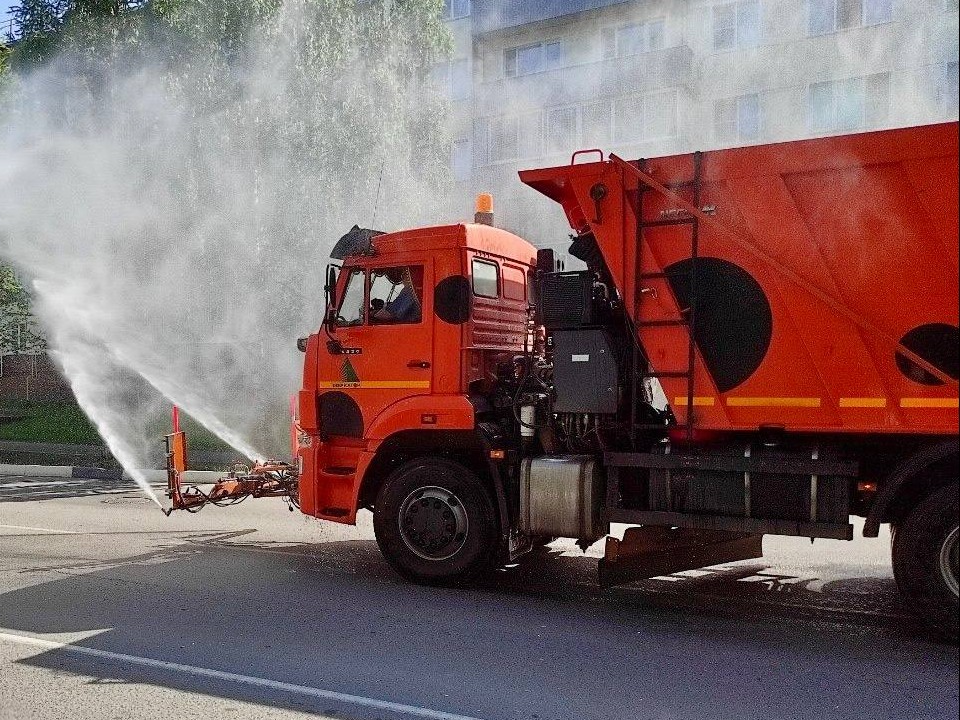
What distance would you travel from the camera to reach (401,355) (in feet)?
21.7

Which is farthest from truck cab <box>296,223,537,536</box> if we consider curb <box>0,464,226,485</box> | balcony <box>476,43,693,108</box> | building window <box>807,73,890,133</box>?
curb <box>0,464,226,485</box>

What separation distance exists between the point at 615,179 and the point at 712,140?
3.00m

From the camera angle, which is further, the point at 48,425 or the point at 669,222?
the point at 48,425

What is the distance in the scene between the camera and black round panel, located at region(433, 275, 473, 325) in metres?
6.46

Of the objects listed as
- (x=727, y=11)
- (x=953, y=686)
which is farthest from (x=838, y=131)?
(x=953, y=686)

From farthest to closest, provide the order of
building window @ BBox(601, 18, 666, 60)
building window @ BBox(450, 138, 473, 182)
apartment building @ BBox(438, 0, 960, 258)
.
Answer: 1. building window @ BBox(450, 138, 473, 182)
2. building window @ BBox(601, 18, 666, 60)
3. apartment building @ BBox(438, 0, 960, 258)

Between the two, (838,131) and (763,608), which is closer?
(763,608)

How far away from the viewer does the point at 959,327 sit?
4.74 meters

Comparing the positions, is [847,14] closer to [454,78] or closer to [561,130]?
[561,130]

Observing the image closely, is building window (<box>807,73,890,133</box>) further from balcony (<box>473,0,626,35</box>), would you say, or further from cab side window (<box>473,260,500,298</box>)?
balcony (<box>473,0,626,35</box>)

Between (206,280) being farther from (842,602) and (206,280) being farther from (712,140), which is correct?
(842,602)

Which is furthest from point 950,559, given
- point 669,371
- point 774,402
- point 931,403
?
point 669,371

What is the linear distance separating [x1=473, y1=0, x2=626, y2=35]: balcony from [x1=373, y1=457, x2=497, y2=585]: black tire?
6963mm

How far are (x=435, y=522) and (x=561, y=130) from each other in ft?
21.5
